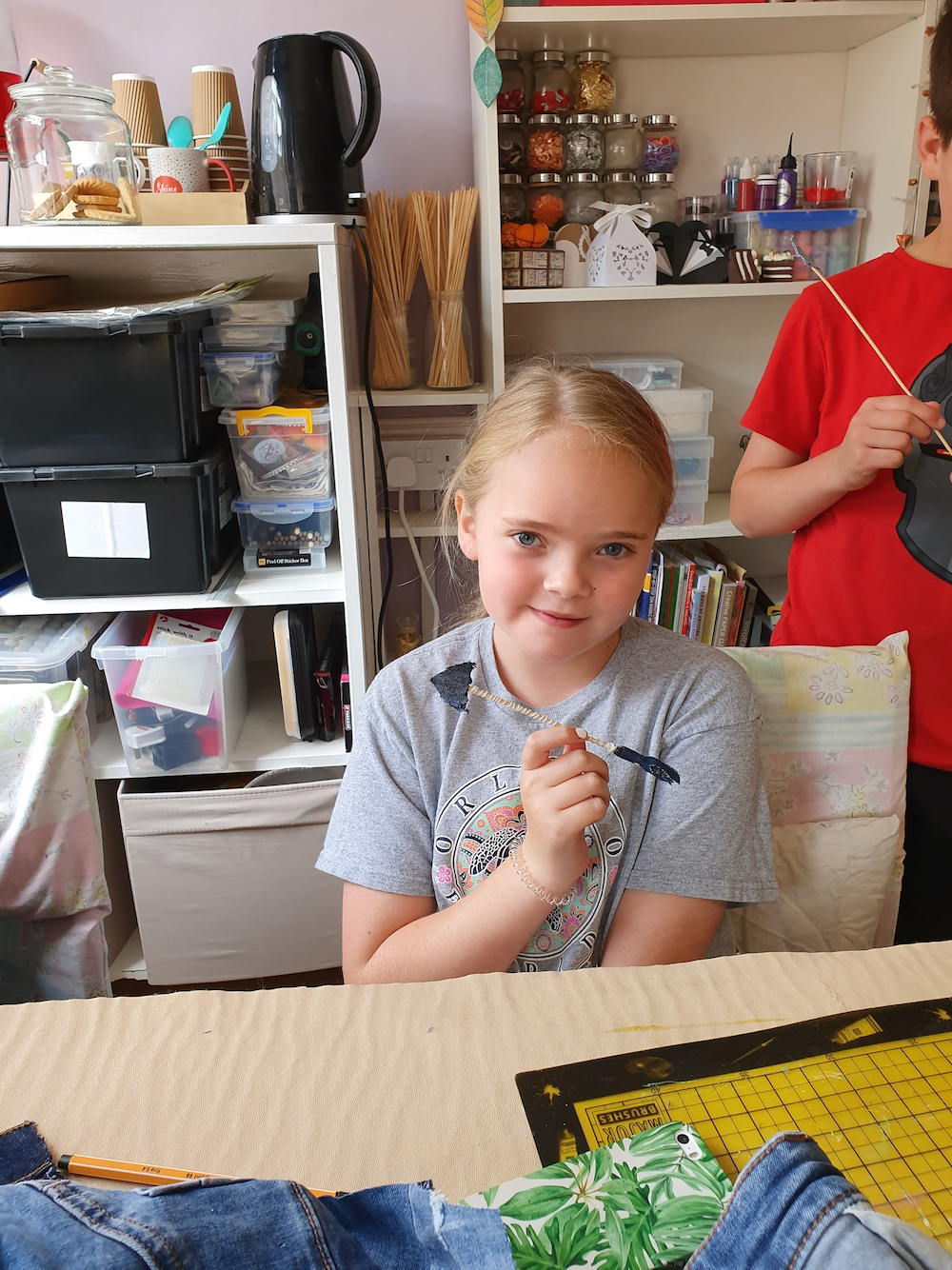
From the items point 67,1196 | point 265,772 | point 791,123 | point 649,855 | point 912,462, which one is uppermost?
point 791,123

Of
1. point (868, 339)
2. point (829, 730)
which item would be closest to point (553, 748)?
point (829, 730)

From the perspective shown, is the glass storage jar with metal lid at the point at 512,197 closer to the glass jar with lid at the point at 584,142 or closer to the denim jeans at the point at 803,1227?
the glass jar with lid at the point at 584,142

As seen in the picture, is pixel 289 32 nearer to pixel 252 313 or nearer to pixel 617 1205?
pixel 252 313

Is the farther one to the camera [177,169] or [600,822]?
[177,169]

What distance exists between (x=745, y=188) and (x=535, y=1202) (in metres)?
1.74

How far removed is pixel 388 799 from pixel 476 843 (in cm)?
9

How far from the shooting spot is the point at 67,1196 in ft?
1.29

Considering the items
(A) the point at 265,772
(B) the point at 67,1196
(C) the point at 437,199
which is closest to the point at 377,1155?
(B) the point at 67,1196

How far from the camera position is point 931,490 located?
3.52 feet

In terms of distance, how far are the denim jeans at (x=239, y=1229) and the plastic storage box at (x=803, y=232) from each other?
169 centimetres

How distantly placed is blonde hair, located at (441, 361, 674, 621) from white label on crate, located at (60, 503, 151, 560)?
676 millimetres

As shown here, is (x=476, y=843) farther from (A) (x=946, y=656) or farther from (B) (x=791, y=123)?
(B) (x=791, y=123)

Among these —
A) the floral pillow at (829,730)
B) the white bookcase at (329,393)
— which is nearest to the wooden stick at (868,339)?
the floral pillow at (829,730)

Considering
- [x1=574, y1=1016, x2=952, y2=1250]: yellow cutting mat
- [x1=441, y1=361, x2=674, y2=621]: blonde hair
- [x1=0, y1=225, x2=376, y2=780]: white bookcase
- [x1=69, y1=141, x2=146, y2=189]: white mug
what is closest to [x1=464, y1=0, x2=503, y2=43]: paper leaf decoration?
[x1=0, y1=225, x2=376, y2=780]: white bookcase
